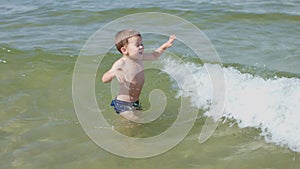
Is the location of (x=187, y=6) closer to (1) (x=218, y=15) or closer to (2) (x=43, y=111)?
(1) (x=218, y=15)

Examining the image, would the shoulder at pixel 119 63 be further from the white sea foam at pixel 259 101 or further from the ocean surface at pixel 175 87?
the white sea foam at pixel 259 101

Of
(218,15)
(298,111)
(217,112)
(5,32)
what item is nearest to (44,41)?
(5,32)

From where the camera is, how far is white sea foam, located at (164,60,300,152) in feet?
14.9

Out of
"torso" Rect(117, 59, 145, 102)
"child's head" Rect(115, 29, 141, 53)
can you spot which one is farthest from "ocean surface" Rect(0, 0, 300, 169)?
"child's head" Rect(115, 29, 141, 53)

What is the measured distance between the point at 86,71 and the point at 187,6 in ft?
14.0

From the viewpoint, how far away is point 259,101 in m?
5.21

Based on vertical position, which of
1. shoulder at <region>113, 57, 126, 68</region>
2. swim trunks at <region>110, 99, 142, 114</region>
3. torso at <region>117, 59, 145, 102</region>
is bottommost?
swim trunks at <region>110, 99, 142, 114</region>

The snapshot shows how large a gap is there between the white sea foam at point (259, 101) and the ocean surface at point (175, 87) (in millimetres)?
12

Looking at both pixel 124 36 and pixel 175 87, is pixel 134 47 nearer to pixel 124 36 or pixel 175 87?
pixel 124 36

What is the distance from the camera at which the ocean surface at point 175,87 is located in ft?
14.0

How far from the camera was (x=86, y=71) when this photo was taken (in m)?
6.91

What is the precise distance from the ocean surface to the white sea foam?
0.01 metres

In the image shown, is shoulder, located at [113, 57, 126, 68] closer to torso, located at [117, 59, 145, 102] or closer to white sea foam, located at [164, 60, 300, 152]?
torso, located at [117, 59, 145, 102]

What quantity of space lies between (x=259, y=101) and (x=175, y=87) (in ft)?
4.34
